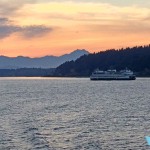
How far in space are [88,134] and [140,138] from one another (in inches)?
235

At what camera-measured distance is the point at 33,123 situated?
62.4 metres

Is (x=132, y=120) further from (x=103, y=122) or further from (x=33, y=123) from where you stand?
(x=33, y=123)

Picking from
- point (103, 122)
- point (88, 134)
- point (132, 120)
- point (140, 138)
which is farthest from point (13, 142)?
point (132, 120)

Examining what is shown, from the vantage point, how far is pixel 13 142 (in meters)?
46.5

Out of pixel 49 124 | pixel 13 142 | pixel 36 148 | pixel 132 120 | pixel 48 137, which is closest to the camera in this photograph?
pixel 36 148

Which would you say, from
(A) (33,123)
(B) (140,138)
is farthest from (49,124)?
(B) (140,138)

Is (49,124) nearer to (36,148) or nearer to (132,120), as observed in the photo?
(132,120)

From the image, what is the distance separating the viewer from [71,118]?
67.7m

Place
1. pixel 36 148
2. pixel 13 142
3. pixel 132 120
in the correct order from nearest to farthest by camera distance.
Result: pixel 36 148, pixel 13 142, pixel 132 120

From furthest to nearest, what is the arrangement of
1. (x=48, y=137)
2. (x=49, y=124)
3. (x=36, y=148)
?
(x=49, y=124) → (x=48, y=137) → (x=36, y=148)

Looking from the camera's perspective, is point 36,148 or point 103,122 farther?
point 103,122

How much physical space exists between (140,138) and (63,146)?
8.68 m

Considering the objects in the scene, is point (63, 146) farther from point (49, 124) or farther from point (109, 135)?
point (49, 124)

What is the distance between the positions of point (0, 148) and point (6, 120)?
2156 centimetres
